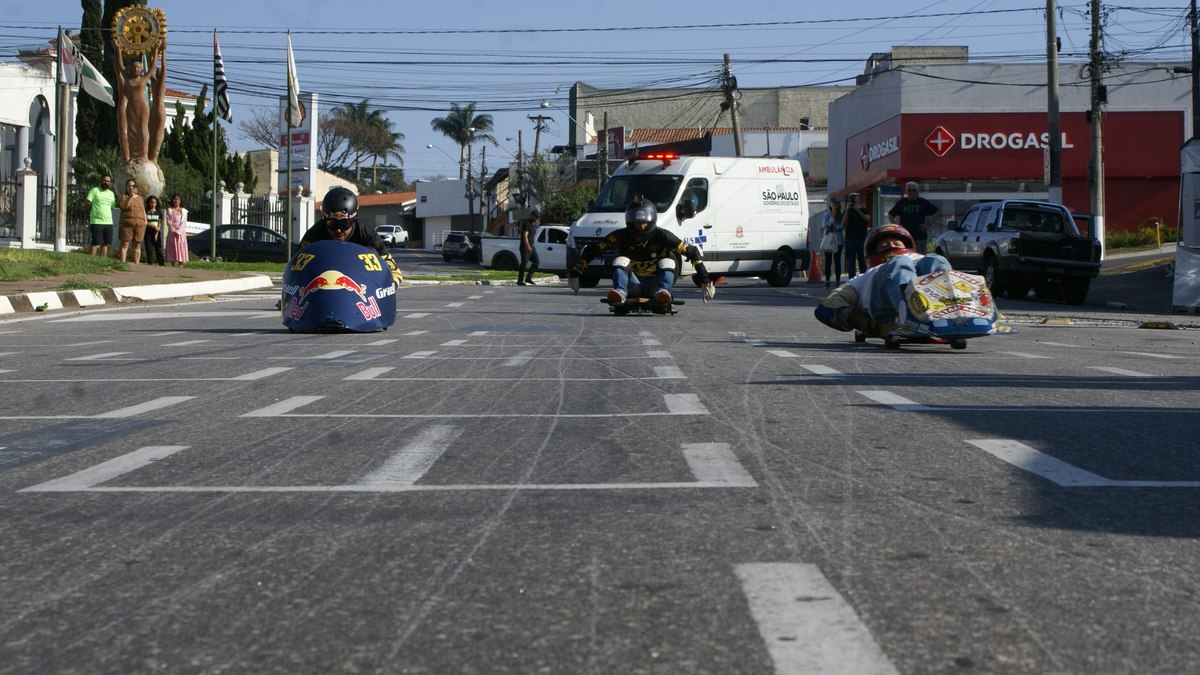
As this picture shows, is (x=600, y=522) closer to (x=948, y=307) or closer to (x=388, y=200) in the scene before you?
(x=948, y=307)

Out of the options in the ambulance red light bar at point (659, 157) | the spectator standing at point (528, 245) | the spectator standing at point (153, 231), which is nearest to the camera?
the ambulance red light bar at point (659, 157)

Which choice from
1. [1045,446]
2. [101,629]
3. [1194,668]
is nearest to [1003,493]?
[1045,446]

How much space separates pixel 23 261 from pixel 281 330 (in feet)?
36.2

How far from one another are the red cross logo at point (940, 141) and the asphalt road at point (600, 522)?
40774mm

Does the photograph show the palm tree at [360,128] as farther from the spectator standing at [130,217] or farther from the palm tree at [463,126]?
the spectator standing at [130,217]

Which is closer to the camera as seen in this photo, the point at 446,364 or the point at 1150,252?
the point at 446,364

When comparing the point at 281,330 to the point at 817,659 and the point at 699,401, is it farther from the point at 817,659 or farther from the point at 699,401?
the point at 817,659

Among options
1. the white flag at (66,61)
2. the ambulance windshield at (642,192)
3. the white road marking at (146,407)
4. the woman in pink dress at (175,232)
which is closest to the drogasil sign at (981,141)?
the ambulance windshield at (642,192)

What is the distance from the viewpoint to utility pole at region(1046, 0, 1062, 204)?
31453 mm

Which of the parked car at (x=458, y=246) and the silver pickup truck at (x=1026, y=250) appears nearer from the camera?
the silver pickup truck at (x=1026, y=250)

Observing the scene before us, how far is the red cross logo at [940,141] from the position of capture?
164ft

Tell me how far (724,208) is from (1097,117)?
11510 mm

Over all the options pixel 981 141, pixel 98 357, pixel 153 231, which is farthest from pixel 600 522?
pixel 981 141

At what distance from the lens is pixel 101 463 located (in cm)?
622
